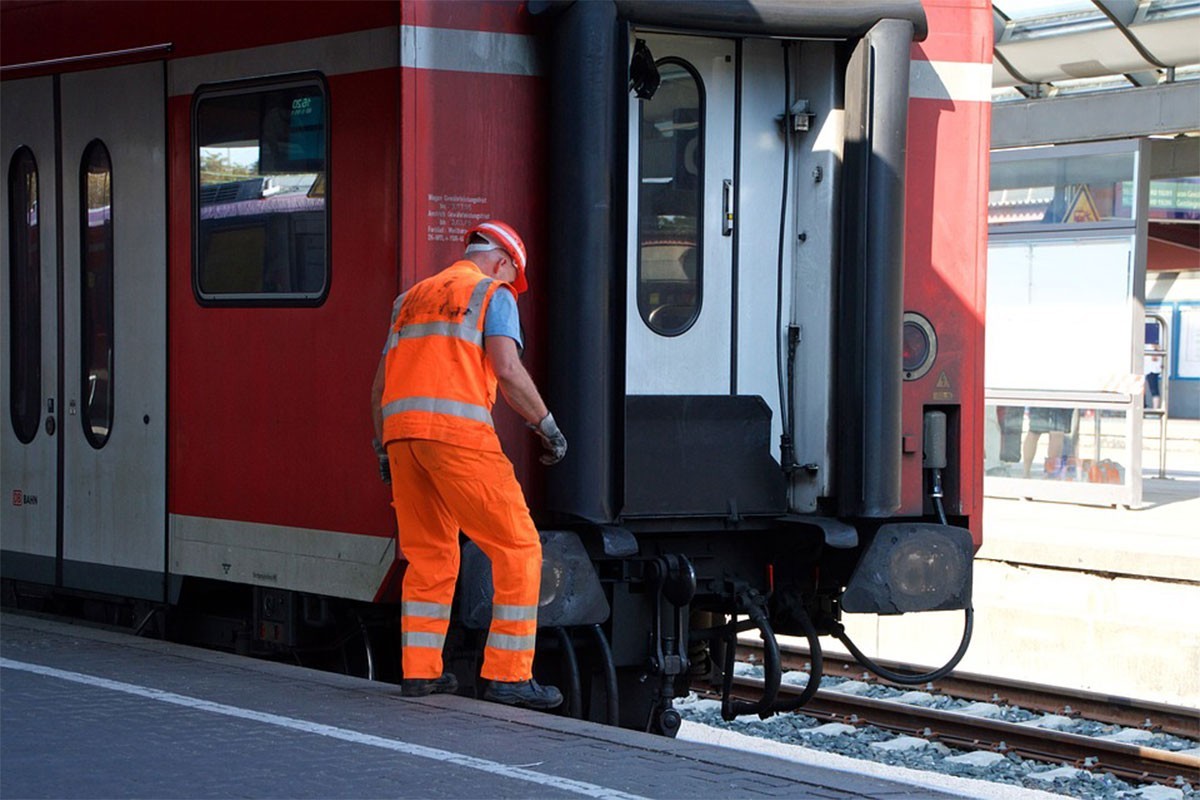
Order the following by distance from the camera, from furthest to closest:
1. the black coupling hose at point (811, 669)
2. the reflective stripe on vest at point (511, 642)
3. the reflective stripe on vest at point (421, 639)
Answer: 1. the black coupling hose at point (811, 669)
2. the reflective stripe on vest at point (421, 639)
3. the reflective stripe on vest at point (511, 642)

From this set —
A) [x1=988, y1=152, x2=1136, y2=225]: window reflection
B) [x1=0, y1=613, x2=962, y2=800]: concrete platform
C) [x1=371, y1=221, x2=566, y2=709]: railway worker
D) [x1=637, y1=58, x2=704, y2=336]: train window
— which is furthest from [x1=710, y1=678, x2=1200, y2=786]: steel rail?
[x1=988, y1=152, x2=1136, y2=225]: window reflection

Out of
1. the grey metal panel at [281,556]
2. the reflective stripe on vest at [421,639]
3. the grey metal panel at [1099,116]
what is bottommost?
the reflective stripe on vest at [421,639]

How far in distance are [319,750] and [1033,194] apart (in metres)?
11.2

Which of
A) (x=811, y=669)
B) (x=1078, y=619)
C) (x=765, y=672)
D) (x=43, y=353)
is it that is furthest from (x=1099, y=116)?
(x=43, y=353)

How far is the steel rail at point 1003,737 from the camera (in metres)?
8.12

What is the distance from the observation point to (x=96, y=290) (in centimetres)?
775

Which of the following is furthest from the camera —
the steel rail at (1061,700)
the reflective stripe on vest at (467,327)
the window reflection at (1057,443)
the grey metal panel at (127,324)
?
the window reflection at (1057,443)

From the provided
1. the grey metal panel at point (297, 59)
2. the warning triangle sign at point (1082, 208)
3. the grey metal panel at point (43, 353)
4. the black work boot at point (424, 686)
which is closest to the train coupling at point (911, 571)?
the black work boot at point (424, 686)

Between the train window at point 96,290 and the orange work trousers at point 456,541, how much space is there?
221cm

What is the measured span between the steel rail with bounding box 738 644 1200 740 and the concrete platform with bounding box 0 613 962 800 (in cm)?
424

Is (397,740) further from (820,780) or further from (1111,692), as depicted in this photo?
(1111,692)

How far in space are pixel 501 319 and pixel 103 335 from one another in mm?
2619

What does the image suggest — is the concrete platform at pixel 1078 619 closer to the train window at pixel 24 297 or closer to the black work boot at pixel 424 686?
the black work boot at pixel 424 686

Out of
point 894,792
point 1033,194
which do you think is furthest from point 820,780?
point 1033,194
